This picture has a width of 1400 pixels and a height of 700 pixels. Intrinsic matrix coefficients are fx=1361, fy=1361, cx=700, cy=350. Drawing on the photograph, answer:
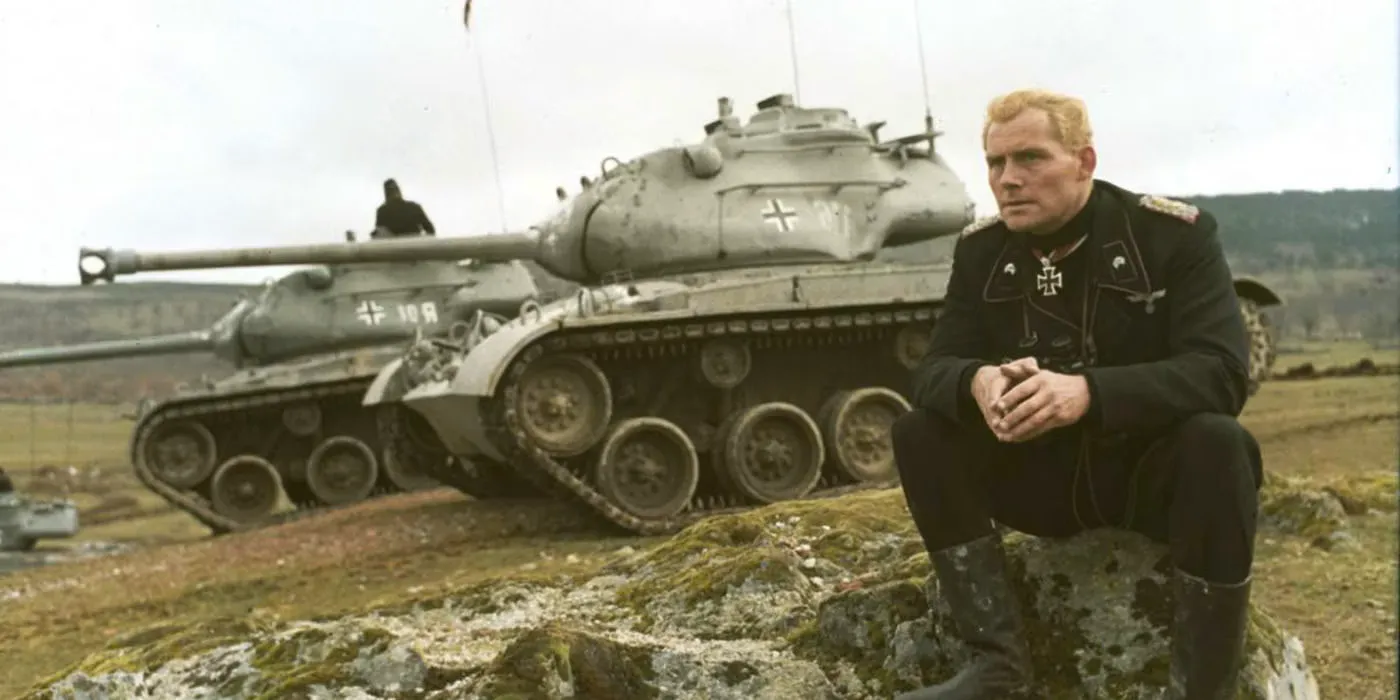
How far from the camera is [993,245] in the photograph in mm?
3131

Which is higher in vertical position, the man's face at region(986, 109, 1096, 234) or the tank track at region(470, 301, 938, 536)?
the man's face at region(986, 109, 1096, 234)

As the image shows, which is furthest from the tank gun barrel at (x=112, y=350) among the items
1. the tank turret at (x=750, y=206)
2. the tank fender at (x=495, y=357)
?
the tank fender at (x=495, y=357)

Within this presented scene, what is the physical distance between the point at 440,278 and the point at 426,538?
7188 mm

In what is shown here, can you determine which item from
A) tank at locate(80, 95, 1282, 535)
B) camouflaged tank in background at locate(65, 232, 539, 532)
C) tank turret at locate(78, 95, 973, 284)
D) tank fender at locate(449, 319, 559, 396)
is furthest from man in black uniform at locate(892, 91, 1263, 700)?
camouflaged tank in background at locate(65, 232, 539, 532)

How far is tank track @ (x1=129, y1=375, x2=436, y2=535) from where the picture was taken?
52.5 feet

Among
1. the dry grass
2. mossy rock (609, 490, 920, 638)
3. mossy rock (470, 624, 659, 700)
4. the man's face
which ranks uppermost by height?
the man's face

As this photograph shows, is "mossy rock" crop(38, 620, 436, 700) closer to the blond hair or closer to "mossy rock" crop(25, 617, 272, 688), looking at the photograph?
"mossy rock" crop(25, 617, 272, 688)

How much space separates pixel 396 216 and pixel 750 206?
6.74 m

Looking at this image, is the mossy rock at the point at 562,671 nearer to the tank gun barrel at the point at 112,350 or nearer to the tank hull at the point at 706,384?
the tank hull at the point at 706,384

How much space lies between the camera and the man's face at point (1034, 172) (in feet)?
9.34

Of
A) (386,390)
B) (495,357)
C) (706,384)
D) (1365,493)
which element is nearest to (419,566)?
(495,357)

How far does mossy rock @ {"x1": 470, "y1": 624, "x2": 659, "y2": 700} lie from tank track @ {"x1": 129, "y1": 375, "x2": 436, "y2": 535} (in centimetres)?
1389

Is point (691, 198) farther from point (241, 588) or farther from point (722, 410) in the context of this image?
point (241, 588)

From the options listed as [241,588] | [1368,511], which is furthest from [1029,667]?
[241,588]
